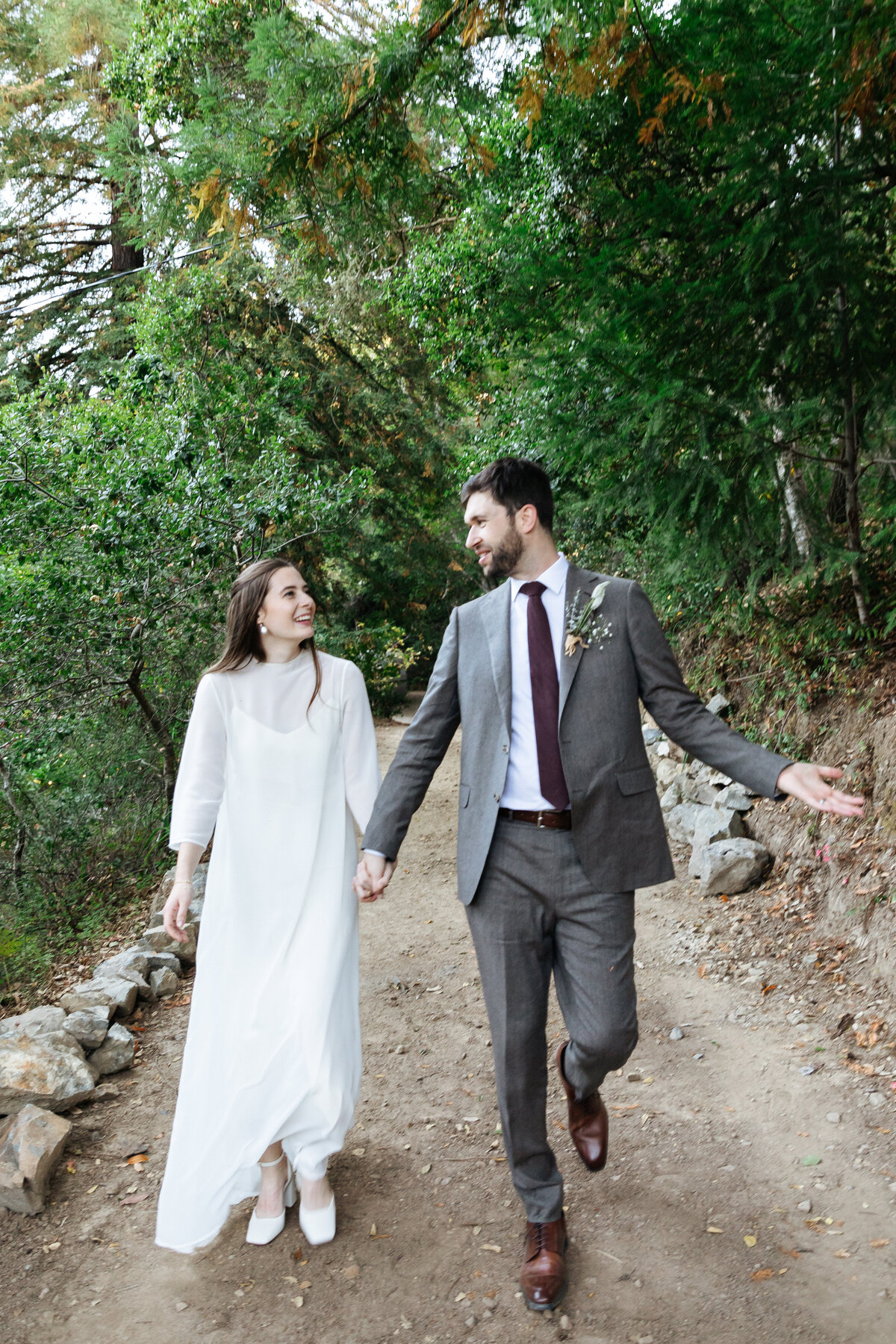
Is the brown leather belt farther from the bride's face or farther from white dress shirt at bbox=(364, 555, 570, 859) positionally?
the bride's face

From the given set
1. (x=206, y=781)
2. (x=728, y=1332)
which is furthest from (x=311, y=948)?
(x=728, y=1332)

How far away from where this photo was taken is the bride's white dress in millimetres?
2986

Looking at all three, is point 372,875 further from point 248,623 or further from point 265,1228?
point 265,1228

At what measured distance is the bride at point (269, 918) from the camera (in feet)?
9.82

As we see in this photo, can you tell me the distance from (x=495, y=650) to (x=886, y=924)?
2989 millimetres

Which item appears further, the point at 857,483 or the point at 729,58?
the point at 857,483

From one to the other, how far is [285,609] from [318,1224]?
2.07 meters

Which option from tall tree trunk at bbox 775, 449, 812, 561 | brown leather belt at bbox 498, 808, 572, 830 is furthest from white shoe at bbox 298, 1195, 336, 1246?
tall tree trunk at bbox 775, 449, 812, 561

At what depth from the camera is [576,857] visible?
2814mm

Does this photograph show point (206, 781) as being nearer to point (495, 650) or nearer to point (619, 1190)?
point (495, 650)

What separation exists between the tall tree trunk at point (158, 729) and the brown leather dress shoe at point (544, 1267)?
17.9ft

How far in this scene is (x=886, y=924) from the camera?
15.3ft

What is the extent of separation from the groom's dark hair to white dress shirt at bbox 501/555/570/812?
0.22 m

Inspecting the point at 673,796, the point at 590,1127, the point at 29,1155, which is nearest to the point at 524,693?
the point at 590,1127
